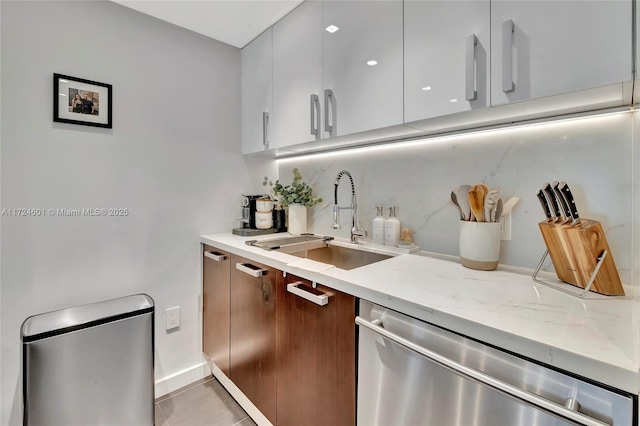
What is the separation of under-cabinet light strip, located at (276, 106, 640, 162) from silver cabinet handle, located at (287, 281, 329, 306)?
0.92m

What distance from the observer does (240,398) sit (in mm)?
1728

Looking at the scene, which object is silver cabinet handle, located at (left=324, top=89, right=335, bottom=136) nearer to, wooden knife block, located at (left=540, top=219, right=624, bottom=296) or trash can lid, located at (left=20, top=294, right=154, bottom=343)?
wooden knife block, located at (left=540, top=219, right=624, bottom=296)

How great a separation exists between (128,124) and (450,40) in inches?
68.2

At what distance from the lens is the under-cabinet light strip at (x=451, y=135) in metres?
1.01

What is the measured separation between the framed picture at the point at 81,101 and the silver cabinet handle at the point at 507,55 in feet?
6.22

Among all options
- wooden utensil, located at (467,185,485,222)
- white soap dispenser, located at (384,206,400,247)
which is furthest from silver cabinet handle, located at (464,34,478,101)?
white soap dispenser, located at (384,206,400,247)

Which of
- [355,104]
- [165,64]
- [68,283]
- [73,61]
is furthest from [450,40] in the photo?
[68,283]

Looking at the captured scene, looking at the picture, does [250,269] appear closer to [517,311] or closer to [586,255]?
[517,311]

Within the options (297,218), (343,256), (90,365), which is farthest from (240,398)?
(297,218)

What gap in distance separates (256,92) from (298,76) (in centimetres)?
49

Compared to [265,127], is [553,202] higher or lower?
lower

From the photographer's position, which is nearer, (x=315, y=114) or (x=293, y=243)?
(x=315, y=114)

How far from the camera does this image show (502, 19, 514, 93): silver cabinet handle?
880 millimetres

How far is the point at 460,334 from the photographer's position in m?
0.75
